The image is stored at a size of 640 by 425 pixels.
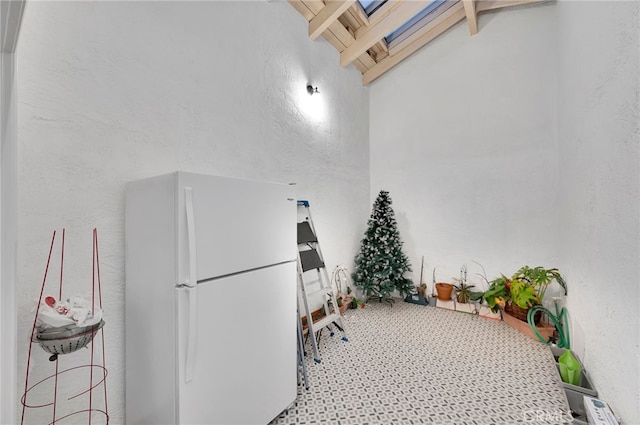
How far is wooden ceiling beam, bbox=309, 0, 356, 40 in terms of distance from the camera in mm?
2932

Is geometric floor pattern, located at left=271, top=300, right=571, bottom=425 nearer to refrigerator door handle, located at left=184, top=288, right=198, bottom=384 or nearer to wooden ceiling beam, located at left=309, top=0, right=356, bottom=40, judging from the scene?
refrigerator door handle, located at left=184, top=288, right=198, bottom=384

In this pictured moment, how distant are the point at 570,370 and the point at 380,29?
3.88m

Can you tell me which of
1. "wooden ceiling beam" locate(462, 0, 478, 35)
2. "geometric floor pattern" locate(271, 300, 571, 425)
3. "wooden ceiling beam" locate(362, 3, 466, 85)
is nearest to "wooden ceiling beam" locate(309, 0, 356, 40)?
"wooden ceiling beam" locate(362, 3, 466, 85)

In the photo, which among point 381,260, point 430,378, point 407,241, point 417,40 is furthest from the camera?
point 407,241

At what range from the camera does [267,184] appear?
172 centimetres

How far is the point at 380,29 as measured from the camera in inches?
133

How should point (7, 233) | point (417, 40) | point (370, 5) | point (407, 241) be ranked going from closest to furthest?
point (7, 233)
point (370, 5)
point (417, 40)
point (407, 241)

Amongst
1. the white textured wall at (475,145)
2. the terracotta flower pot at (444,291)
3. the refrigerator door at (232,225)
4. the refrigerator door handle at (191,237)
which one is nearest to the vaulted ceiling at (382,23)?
the white textured wall at (475,145)

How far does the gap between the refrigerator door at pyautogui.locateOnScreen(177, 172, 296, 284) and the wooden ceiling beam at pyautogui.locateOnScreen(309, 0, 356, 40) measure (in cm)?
233

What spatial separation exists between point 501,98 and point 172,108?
12.9ft

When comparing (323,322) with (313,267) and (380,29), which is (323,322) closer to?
(313,267)

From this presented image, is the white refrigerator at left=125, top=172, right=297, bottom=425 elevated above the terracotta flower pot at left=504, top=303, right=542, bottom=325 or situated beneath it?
elevated above

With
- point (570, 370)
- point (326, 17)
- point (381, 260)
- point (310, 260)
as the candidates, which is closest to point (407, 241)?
point (381, 260)

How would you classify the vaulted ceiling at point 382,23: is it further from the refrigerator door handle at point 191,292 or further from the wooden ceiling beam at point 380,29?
the refrigerator door handle at point 191,292
